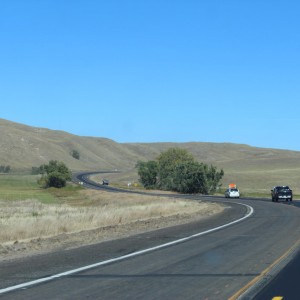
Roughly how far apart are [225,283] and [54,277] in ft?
11.4

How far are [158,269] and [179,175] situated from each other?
91875 millimetres

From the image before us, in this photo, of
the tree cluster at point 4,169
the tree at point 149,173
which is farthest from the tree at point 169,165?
the tree cluster at point 4,169

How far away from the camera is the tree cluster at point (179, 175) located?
100312 mm

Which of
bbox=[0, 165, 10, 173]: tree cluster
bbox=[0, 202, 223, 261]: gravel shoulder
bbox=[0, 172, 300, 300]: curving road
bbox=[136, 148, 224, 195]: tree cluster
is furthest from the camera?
bbox=[0, 165, 10, 173]: tree cluster

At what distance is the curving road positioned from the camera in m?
10.6

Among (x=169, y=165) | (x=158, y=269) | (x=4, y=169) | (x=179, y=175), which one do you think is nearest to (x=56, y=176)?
(x=169, y=165)

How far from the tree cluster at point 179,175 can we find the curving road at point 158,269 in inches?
3107

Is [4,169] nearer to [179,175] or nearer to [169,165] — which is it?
[169,165]

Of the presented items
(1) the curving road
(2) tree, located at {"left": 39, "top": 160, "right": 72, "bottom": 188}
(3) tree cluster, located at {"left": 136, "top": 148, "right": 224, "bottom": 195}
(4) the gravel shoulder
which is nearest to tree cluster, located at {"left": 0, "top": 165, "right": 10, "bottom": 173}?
(2) tree, located at {"left": 39, "top": 160, "right": 72, "bottom": 188}

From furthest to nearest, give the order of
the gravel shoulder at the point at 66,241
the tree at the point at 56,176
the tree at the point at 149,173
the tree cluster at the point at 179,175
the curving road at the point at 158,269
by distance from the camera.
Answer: the tree at the point at 149,173 < the tree at the point at 56,176 < the tree cluster at the point at 179,175 < the gravel shoulder at the point at 66,241 < the curving road at the point at 158,269

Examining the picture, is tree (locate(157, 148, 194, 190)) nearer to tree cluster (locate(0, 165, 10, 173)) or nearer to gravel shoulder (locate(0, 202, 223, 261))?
tree cluster (locate(0, 165, 10, 173))

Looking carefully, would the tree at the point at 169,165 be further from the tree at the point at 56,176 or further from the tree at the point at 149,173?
the tree at the point at 56,176

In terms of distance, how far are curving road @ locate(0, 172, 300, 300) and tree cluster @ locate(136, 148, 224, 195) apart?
78.9 m

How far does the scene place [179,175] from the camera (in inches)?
4144
